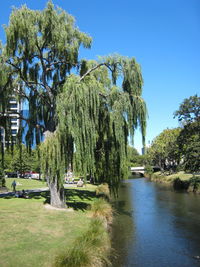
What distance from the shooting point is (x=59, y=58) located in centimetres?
1678

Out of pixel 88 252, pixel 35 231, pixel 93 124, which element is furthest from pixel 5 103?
pixel 88 252

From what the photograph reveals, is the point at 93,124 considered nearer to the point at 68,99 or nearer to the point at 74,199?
the point at 68,99

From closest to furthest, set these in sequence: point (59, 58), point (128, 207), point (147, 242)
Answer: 1. point (147, 242)
2. point (59, 58)
3. point (128, 207)

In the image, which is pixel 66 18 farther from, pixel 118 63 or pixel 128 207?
pixel 128 207

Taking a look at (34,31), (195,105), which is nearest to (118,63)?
(34,31)

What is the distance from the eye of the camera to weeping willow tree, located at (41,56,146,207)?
1366 cm

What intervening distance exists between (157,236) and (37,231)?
679cm

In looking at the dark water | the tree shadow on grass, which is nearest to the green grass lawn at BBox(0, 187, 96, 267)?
the tree shadow on grass

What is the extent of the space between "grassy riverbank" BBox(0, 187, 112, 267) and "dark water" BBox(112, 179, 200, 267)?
54.6 inches

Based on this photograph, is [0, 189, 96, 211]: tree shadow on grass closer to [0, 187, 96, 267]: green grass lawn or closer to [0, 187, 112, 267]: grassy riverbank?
[0, 187, 112, 267]: grassy riverbank

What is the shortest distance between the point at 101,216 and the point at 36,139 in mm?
6929

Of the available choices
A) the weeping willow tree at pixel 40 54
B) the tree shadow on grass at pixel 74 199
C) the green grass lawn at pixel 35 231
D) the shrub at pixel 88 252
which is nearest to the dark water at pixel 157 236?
the shrub at pixel 88 252

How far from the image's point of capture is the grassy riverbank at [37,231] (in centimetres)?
877

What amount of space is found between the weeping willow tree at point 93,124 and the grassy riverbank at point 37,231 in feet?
5.84
